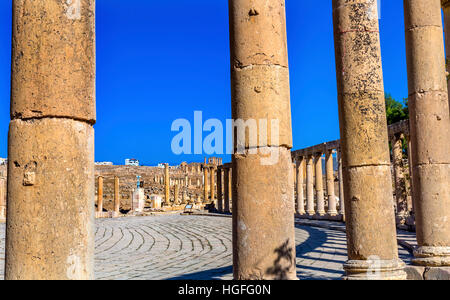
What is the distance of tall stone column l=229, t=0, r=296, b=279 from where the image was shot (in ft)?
16.1

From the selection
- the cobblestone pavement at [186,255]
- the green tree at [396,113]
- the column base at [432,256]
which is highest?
the green tree at [396,113]

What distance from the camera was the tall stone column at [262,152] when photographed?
16.1 feet

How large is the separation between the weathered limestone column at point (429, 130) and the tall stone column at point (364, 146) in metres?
1.70

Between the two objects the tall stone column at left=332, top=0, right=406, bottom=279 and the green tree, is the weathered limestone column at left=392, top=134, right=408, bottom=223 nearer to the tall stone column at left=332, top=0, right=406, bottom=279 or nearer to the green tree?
the tall stone column at left=332, top=0, right=406, bottom=279

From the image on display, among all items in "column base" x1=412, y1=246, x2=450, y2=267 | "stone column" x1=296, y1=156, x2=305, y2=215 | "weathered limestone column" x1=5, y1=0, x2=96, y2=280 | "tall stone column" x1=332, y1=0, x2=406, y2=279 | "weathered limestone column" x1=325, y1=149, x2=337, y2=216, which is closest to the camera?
"weathered limestone column" x1=5, y1=0, x2=96, y2=280

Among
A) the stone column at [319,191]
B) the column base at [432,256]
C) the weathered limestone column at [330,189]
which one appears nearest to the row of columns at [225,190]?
→ the stone column at [319,191]

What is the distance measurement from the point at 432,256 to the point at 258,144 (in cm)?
413

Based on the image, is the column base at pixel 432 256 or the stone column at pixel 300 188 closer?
the column base at pixel 432 256

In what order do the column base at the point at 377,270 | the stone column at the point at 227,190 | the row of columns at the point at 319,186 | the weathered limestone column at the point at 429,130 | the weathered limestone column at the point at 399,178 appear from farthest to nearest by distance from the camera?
the stone column at the point at 227,190, the row of columns at the point at 319,186, the weathered limestone column at the point at 399,178, the weathered limestone column at the point at 429,130, the column base at the point at 377,270

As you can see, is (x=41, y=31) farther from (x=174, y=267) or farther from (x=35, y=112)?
(x=174, y=267)

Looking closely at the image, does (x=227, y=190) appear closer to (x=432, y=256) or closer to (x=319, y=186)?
(x=319, y=186)

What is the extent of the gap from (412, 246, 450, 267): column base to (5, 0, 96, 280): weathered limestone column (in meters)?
5.52

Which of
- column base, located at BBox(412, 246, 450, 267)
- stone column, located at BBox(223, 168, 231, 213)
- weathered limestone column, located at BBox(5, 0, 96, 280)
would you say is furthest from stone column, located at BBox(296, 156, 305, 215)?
weathered limestone column, located at BBox(5, 0, 96, 280)

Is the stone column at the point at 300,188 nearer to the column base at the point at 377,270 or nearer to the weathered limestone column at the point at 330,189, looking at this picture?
the weathered limestone column at the point at 330,189
